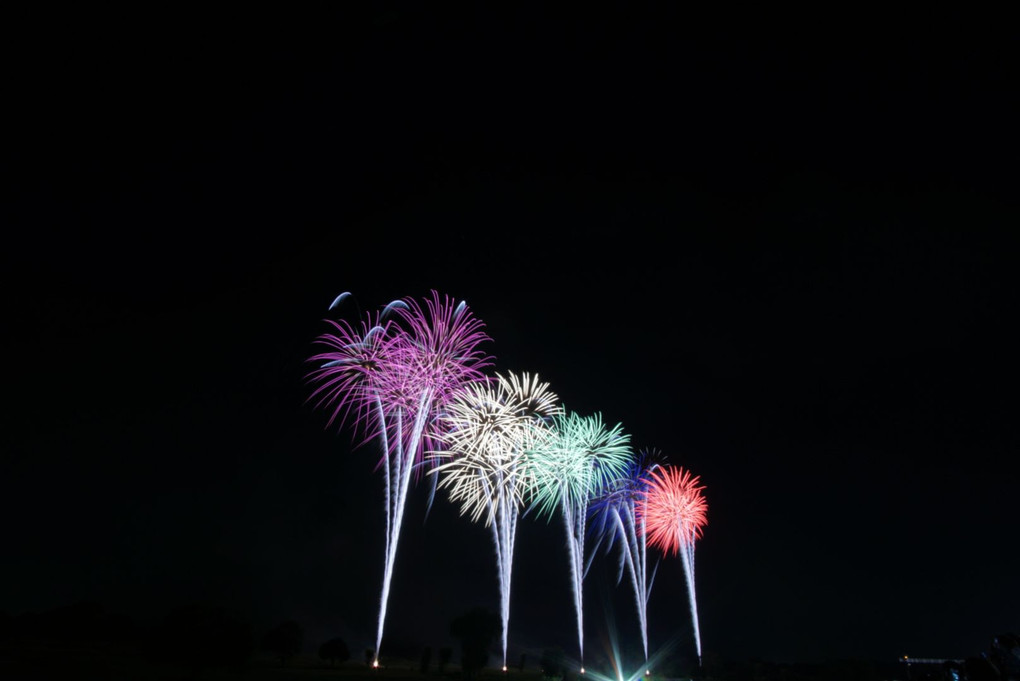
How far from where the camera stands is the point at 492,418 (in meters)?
34.8

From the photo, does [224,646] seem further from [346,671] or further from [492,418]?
[492,418]

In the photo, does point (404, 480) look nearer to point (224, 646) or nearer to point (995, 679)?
point (224, 646)

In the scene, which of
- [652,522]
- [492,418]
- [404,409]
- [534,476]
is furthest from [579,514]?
[404,409]

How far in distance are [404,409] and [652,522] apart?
22.2 metres

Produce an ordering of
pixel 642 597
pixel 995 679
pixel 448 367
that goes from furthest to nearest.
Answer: pixel 642 597 → pixel 448 367 → pixel 995 679

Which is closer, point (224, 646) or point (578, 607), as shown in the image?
point (224, 646)

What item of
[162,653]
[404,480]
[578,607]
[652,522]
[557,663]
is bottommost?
[162,653]

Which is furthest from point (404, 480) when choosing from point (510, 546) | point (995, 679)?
point (995, 679)

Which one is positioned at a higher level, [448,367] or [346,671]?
[448,367]

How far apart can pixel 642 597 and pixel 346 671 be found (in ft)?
83.1

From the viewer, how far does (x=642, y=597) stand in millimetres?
50750

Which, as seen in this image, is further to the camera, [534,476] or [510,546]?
[510,546]

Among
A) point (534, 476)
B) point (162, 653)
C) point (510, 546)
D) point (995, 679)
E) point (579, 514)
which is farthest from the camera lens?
→ point (579, 514)

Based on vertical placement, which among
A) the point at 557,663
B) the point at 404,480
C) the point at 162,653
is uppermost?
the point at 404,480
